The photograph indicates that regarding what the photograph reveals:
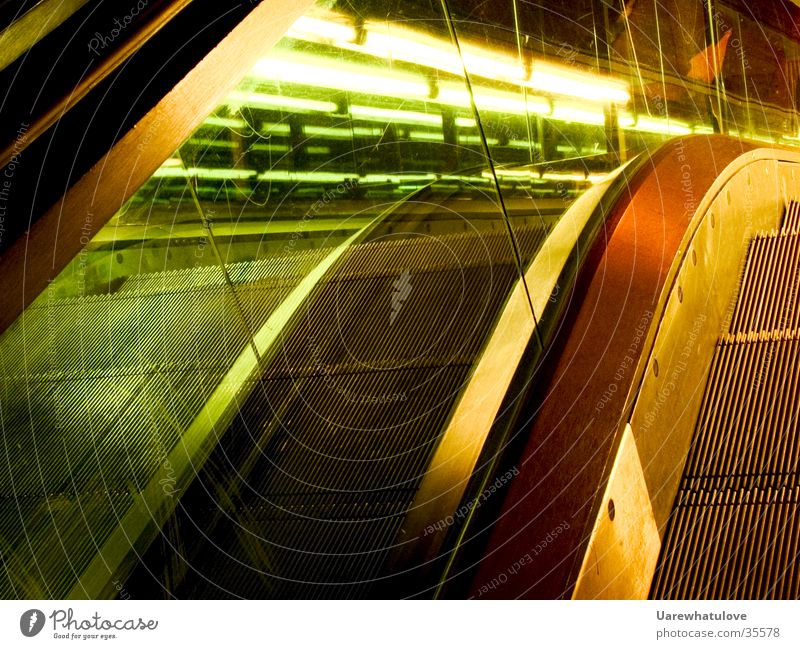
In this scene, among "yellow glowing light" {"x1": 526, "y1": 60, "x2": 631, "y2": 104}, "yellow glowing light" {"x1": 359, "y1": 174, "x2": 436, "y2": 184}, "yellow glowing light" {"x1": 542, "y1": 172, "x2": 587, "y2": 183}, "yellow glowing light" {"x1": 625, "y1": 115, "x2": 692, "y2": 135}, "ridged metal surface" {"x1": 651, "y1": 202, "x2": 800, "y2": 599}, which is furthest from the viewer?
"yellow glowing light" {"x1": 625, "y1": 115, "x2": 692, "y2": 135}

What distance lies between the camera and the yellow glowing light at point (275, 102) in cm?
503

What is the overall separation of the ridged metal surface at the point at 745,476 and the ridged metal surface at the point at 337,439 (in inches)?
33.1

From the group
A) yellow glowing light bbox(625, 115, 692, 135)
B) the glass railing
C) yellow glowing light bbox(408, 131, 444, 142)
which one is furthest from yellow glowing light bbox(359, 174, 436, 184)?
yellow glowing light bbox(625, 115, 692, 135)

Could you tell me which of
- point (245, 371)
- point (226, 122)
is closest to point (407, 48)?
point (226, 122)

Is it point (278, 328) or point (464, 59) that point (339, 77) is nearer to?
point (464, 59)

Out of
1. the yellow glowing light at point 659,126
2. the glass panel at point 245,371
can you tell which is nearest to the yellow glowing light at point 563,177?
the glass panel at point 245,371

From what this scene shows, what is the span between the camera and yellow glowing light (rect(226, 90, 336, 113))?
5.03m

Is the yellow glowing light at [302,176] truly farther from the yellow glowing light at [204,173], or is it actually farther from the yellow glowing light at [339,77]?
the yellow glowing light at [339,77]

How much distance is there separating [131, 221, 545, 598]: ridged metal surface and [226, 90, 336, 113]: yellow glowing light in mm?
1612

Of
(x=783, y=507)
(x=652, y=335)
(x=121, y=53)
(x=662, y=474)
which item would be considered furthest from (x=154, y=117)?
(x=783, y=507)

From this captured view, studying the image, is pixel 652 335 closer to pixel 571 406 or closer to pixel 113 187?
pixel 571 406

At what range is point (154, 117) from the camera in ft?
6.94

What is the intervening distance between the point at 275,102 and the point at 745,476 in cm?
378

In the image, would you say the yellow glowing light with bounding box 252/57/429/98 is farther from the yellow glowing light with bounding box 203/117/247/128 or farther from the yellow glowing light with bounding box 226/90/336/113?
the yellow glowing light with bounding box 203/117/247/128
